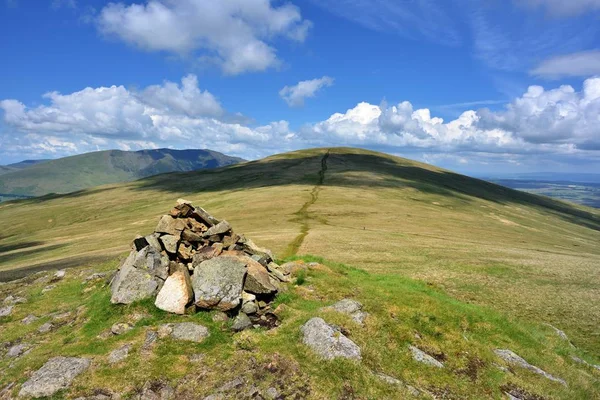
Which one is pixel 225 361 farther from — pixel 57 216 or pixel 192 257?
pixel 57 216

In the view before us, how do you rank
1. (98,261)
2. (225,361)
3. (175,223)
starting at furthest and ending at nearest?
(98,261), (175,223), (225,361)

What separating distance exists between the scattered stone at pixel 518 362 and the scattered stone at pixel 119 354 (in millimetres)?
22712

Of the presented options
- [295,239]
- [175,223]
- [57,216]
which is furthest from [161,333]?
[57,216]

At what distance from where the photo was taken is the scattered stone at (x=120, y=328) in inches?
896

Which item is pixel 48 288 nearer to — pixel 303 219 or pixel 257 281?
pixel 257 281

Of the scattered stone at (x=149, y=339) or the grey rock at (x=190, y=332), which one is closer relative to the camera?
the scattered stone at (x=149, y=339)

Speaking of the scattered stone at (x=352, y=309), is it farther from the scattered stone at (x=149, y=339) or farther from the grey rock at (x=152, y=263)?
the grey rock at (x=152, y=263)

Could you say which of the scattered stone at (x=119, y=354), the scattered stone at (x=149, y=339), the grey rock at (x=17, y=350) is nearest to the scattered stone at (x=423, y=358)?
the scattered stone at (x=149, y=339)

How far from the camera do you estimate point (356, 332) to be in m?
22.9

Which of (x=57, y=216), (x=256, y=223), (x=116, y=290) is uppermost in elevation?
(x=116, y=290)

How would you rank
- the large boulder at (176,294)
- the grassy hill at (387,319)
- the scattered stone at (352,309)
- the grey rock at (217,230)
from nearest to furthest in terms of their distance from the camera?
the grassy hill at (387,319) < the scattered stone at (352,309) < the large boulder at (176,294) < the grey rock at (217,230)

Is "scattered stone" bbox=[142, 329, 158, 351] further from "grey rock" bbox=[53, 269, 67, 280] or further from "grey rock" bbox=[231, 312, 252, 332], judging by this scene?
"grey rock" bbox=[53, 269, 67, 280]

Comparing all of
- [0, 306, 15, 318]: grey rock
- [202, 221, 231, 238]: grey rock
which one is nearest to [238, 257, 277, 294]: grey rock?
[202, 221, 231, 238]: grey rock

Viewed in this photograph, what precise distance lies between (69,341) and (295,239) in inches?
1595
